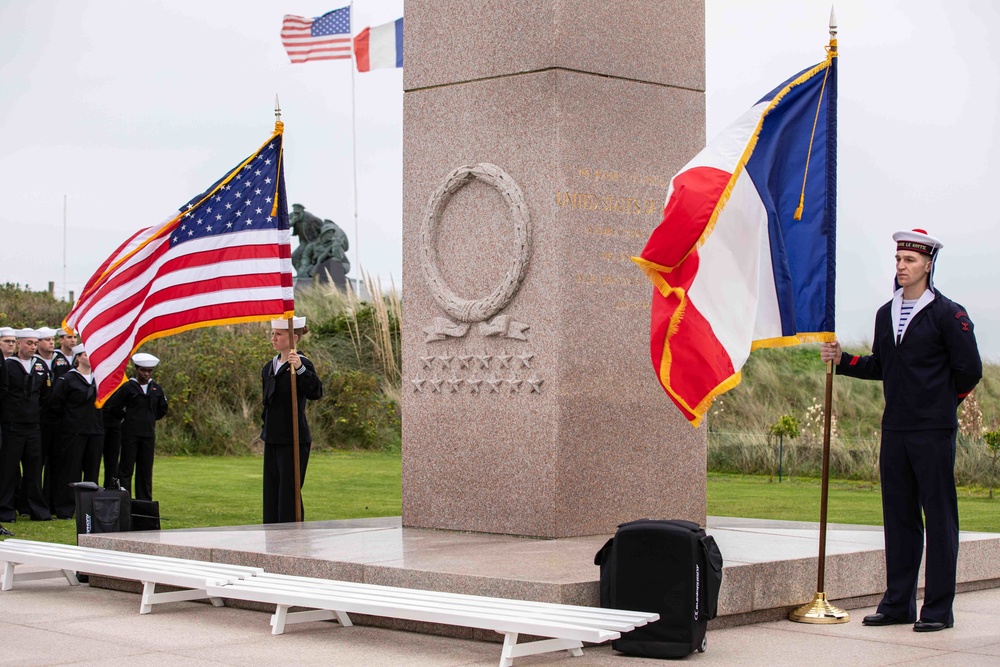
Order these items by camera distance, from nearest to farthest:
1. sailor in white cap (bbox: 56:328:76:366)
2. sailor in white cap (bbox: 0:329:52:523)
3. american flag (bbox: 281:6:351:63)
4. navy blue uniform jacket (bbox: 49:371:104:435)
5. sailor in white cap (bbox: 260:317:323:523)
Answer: sailor in white cap (bbox: 260:317:323:523) < sailor in white cap (bbox: 0:329:52:523) < navy blue uniform jacket (bbox: 49:371:104:435) < sailor in white cap (bbox: 56:328:76:366) < american flag (bbox: 281:6:351:63)

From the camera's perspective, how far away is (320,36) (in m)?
32.4

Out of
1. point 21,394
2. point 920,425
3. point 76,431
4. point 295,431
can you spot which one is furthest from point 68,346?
point 920,425

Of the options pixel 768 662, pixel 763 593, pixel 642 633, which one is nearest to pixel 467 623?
pixel 642 633

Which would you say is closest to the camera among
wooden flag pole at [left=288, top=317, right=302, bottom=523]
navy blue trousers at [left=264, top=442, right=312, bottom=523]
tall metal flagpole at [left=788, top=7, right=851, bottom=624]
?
tall metal flagpole at [left=788, top=7, right=851, bottom=624]

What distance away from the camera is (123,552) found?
941 cm

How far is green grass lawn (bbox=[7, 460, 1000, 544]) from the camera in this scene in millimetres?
14391

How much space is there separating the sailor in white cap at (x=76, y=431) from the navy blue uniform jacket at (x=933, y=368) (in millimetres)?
9909

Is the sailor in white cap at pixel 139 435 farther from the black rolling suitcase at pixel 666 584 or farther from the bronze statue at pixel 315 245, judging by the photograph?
the bronze statue at pixel 315 245

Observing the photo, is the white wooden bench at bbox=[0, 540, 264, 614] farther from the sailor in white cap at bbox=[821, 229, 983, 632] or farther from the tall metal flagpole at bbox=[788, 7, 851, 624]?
the sailor in white cap at bbox=[821, 229, 983, 632]

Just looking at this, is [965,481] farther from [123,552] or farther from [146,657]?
[146,657]

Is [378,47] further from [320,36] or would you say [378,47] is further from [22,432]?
[22,432]

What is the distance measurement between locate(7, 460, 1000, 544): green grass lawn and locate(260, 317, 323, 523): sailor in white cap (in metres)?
1.98

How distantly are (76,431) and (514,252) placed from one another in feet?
24.4

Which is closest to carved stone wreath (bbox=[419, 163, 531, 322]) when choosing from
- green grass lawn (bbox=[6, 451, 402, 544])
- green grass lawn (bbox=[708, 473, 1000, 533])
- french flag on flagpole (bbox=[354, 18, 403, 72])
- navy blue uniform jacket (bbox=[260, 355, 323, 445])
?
navy blue uniform jacket (bbox=[260, 355, 323, 445])
